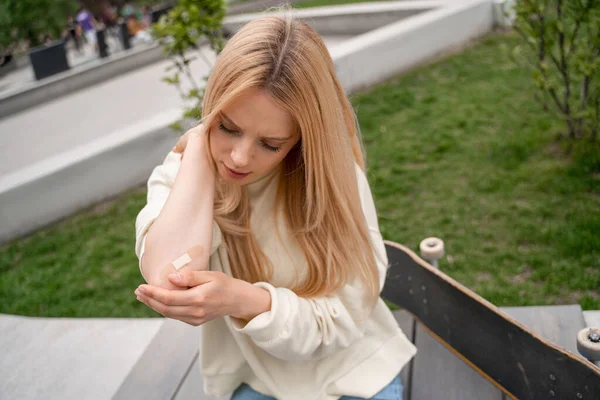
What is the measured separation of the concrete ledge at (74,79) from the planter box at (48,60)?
0.32 feet

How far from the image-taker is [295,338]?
57.6 inches

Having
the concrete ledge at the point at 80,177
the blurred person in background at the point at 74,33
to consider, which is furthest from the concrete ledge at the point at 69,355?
the blurred person in background at the point at 74,33

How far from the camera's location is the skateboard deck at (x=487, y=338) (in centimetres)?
157

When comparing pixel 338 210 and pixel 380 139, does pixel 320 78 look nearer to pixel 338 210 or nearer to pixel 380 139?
pixel 338 210

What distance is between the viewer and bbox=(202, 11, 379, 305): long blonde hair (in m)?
1.36

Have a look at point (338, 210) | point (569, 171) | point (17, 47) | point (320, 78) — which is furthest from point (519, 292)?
point (17, 47)

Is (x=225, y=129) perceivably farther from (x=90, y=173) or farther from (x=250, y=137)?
(x=90, y=173)

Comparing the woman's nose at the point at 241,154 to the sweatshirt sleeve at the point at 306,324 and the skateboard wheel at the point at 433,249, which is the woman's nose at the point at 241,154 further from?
the skateboard wheel at the point at 433,249

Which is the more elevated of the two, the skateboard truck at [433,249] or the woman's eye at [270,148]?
the woman's eye at [270,148]

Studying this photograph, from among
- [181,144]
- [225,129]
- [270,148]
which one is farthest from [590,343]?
[181,144]

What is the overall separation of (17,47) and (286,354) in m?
11.9

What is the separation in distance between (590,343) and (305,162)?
0.89 m

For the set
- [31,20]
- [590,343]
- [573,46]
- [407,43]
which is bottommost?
[407,43]

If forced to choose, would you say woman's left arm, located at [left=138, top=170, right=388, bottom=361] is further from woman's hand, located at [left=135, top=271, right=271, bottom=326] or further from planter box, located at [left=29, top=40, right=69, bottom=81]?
planter box, located at [left=29, top=40, right=69, bottom=81]
